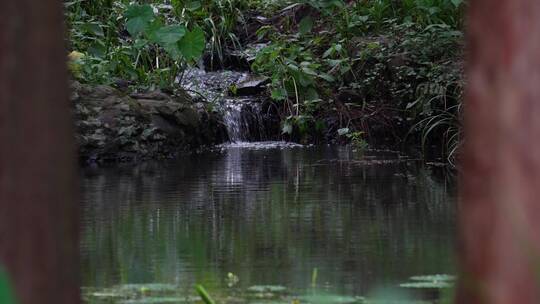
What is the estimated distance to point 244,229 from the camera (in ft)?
22.5

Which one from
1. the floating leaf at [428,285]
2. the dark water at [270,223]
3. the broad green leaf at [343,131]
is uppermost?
the broad green leaf at [343,131]

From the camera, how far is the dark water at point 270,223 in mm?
5086

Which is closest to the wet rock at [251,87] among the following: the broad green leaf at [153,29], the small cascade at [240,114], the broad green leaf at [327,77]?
the small cascade at [240,114]

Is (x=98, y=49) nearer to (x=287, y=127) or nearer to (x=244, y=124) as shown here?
(x=244, y=124)

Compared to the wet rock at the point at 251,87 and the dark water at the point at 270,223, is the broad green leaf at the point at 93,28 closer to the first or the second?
the wet rock at the point at 251,87

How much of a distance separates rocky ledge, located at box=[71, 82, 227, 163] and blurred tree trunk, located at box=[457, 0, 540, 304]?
10.6m

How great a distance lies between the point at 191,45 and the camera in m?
14.3

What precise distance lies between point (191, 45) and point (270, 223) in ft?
24.4

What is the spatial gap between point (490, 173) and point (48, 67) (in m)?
1.09

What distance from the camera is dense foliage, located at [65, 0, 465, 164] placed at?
13.8 metres

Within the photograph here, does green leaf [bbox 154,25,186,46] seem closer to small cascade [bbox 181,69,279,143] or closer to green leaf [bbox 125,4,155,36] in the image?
green leaf [bbox 125,4,155,36]

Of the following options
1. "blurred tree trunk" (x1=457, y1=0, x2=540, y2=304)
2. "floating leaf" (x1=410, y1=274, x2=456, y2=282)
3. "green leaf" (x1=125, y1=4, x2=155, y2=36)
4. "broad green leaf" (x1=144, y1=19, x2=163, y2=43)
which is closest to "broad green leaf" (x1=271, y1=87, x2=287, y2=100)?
"broad green leaf" (x1=144, y1=19, x2=163, y2=43)

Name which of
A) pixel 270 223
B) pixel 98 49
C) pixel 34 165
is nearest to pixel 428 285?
pixel 34 165

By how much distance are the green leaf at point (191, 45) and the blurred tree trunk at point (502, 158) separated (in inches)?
471
